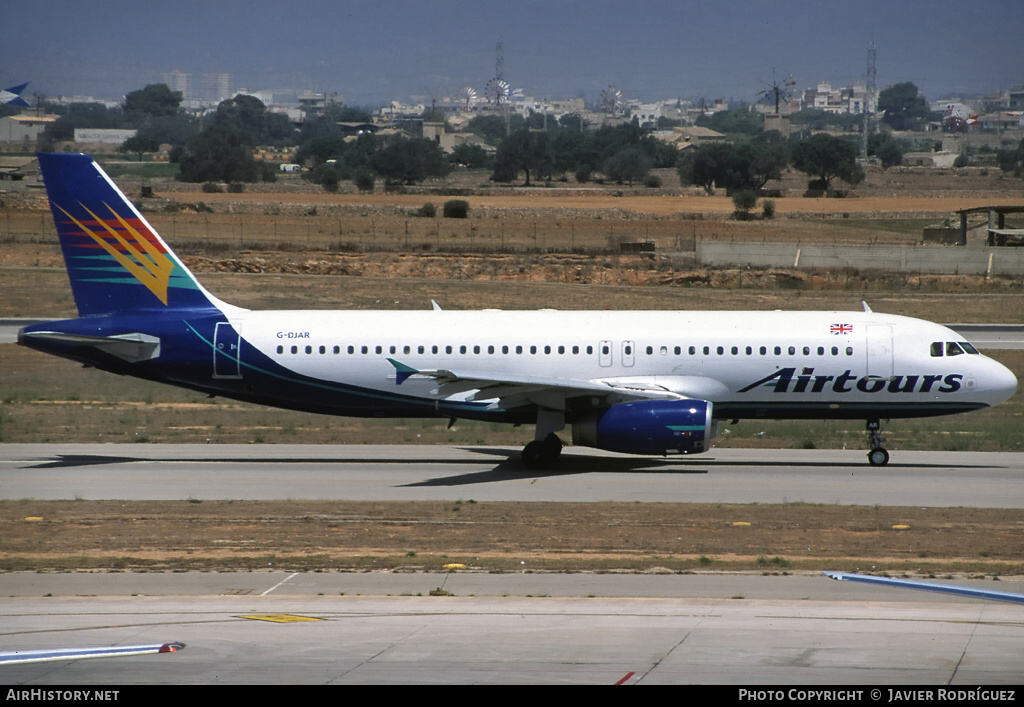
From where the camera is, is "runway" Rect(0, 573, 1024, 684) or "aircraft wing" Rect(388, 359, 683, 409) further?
"aircraft wing" Rect(388, 359, 683, 409)

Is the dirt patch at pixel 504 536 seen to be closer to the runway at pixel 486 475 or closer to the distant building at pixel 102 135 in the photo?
the runway at pixel 486 475

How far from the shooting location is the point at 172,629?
13539 mm

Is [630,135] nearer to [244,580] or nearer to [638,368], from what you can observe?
[638,368]

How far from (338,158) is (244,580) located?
152320mm

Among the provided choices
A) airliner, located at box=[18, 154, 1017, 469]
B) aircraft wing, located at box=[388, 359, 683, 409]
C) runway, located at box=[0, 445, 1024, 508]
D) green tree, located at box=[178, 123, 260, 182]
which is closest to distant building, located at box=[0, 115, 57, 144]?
airliner, located at box=[18, 154, 1017, 469]

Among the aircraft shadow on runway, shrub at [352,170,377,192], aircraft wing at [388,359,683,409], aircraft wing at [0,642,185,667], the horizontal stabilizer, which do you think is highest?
shrub at [352,170,377,192]

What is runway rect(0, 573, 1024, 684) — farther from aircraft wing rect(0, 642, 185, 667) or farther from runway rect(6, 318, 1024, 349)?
runway rect(6, 318, 1024, 349)

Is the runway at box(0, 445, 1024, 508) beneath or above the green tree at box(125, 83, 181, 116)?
beneath

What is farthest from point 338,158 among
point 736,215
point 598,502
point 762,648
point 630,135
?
point 762,648

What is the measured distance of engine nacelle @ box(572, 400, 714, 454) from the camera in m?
24.9

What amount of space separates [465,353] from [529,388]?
2.47m

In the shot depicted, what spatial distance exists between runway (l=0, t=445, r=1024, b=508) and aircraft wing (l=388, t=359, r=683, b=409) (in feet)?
5.92

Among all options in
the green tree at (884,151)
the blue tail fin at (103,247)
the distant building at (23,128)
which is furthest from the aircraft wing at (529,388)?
the green tree at (884,151)

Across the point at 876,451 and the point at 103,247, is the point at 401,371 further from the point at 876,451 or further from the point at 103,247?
the point at 876,451
